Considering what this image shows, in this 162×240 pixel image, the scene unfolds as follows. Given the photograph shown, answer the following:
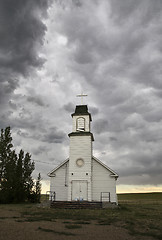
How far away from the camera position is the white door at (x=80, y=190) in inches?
993

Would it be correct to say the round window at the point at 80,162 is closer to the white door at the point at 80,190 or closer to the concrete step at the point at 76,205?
the white door at the point at 80,190

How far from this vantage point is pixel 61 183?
89.6 feet

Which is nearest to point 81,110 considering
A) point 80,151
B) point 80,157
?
point 80,151

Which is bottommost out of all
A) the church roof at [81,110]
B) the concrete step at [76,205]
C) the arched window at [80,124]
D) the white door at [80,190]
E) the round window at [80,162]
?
the concrete step at [76,205]

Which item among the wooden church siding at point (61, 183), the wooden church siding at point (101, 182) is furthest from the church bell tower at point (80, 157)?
the wooden church siding at point (61, 183)

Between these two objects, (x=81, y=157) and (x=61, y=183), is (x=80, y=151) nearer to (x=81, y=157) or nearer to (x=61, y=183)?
(x=81, y=157)

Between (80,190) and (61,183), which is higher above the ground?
(61,183)

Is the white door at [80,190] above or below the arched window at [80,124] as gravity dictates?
below

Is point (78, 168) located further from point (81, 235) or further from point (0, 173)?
point (81, 235)

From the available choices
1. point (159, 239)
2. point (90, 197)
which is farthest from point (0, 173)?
point (159, 239)

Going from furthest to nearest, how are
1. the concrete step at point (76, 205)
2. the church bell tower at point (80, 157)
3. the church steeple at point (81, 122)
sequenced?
the church steeple at point (81, 122)
the church bell tower at point (80, 157)
the concrete step at point (76, 205)

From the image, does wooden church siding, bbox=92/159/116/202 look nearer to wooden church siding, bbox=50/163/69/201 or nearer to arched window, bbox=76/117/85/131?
wooden church siding, bbox=50/163/69/201

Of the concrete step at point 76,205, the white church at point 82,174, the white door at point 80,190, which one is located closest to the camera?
the concrete step at point 76,205

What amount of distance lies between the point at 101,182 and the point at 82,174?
2.59m
